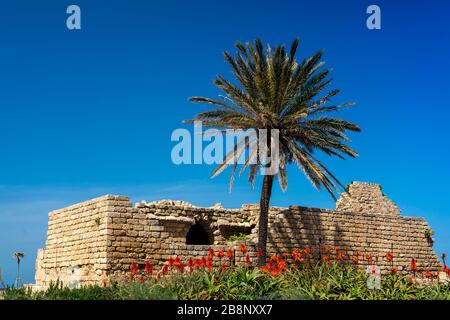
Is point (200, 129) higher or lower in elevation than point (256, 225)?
higher

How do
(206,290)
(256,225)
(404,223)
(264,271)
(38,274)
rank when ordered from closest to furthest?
(206,290) < (264,271) < (256,225) < (38,274) < (404,223)

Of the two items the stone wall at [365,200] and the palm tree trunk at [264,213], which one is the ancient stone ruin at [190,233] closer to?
the stone wall at [365,200]

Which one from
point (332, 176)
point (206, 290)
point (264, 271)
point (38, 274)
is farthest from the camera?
point (38, 274)

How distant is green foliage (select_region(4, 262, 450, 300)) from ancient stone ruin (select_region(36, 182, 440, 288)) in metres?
5.35

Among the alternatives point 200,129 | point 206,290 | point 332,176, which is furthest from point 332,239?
point 206,290

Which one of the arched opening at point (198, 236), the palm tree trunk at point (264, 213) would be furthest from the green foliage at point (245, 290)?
the arched opening at point (198, 236)

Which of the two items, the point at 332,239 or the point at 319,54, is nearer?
the point at 319,54

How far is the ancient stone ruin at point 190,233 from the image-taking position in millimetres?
16938

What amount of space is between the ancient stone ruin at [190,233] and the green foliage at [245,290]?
5.35 meters

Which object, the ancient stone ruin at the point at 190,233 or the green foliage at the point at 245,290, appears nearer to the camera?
the green foliage at the point at 245,290

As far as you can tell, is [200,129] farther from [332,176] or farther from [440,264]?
[440,264]

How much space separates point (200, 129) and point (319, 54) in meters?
4.60

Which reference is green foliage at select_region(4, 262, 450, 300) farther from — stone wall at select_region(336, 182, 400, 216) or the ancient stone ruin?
stone wall at select_region(336, 182, 400, 216)

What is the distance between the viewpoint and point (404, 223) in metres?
24.4
